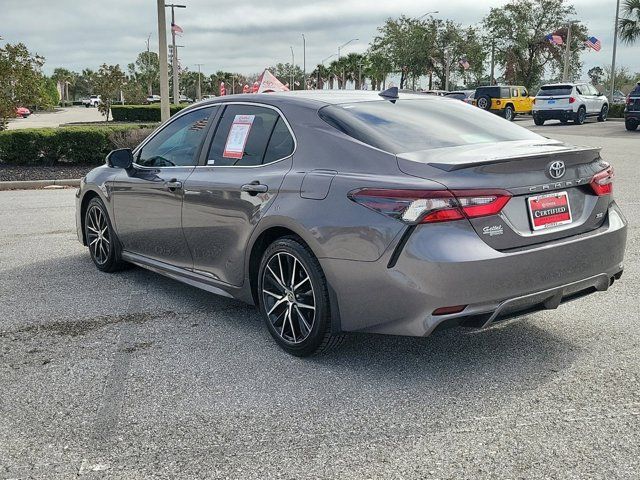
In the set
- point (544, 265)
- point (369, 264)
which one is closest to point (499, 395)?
point (544, 265)

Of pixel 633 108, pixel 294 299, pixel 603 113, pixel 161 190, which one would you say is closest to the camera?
pixel 294 299

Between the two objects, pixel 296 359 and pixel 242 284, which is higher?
pixel 242 284

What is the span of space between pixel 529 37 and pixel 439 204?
58.5m

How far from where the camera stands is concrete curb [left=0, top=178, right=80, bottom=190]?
45.8ft

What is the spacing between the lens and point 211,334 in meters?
4.67

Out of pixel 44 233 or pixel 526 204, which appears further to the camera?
pixel 44 233

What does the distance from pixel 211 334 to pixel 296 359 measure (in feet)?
2.57

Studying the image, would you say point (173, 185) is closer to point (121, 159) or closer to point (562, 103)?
point (121, 159)

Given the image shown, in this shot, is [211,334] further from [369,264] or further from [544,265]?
[544,265]

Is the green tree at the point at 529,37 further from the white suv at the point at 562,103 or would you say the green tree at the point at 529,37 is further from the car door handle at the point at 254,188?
the car door handle at the point at 254,188

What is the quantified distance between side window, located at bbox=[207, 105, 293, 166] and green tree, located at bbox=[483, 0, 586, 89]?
186ft

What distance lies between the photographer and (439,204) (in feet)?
11.3

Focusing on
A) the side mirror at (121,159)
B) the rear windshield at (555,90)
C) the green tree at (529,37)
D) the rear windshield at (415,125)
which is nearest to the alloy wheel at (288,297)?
the rear windshield at (415,125)

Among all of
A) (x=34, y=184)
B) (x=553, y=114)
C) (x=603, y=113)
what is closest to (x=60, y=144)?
(x=34, y=184)
